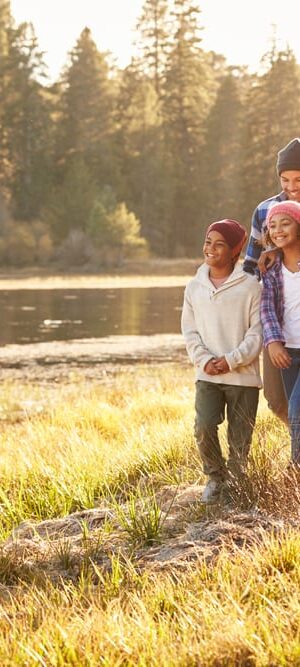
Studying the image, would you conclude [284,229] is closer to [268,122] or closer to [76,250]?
[76,250]

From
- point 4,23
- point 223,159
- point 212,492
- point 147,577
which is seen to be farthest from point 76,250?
point 147,577

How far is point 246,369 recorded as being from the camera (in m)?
4.38

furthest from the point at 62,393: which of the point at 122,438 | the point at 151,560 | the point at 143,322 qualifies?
the point at 143,322

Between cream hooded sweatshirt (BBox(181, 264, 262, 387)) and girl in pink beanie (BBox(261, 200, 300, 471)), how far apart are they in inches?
4.1

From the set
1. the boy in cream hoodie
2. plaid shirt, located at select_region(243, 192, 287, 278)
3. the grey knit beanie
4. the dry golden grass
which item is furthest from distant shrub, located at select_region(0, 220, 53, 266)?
the boy in cream hoodie

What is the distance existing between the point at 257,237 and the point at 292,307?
0.56 metres

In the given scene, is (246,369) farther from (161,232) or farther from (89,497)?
(161,232)

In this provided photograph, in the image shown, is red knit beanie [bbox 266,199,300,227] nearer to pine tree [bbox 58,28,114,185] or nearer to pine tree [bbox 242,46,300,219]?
pine tree [bbox 58,28,114,185]

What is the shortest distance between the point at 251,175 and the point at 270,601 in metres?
47.3

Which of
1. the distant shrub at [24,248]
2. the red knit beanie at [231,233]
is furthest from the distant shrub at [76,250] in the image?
the red knit beanie at [231,233]

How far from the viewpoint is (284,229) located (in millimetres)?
4293

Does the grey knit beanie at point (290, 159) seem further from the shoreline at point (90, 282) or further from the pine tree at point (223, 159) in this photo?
the pine tree at point (223, 159)

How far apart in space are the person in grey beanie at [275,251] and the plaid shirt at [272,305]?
0.18 ft

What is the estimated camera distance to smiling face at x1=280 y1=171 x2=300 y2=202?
454cm
